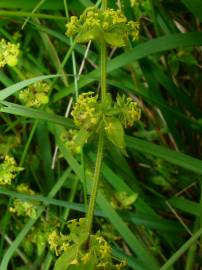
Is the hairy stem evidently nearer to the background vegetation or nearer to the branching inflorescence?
the branching inflorescence

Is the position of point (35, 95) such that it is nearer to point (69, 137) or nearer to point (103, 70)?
point (69, 137)

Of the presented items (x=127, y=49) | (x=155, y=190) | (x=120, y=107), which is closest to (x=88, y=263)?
(x=120, y=107)

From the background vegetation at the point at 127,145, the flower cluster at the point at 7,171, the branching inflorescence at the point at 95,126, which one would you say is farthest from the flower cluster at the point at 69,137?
the branching inflorescence at the point at 95,126

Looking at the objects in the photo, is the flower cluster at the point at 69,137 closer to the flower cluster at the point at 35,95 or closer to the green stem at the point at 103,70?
the flower cluster at the point at 35,95

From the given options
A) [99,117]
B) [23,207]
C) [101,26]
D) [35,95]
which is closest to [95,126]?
[99,117]

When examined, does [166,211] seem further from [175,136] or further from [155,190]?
[175,136]

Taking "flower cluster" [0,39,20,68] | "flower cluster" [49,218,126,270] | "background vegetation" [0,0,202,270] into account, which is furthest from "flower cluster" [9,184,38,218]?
"flower cluster" [49,218,126,270]

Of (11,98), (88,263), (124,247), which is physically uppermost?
(11,98)
